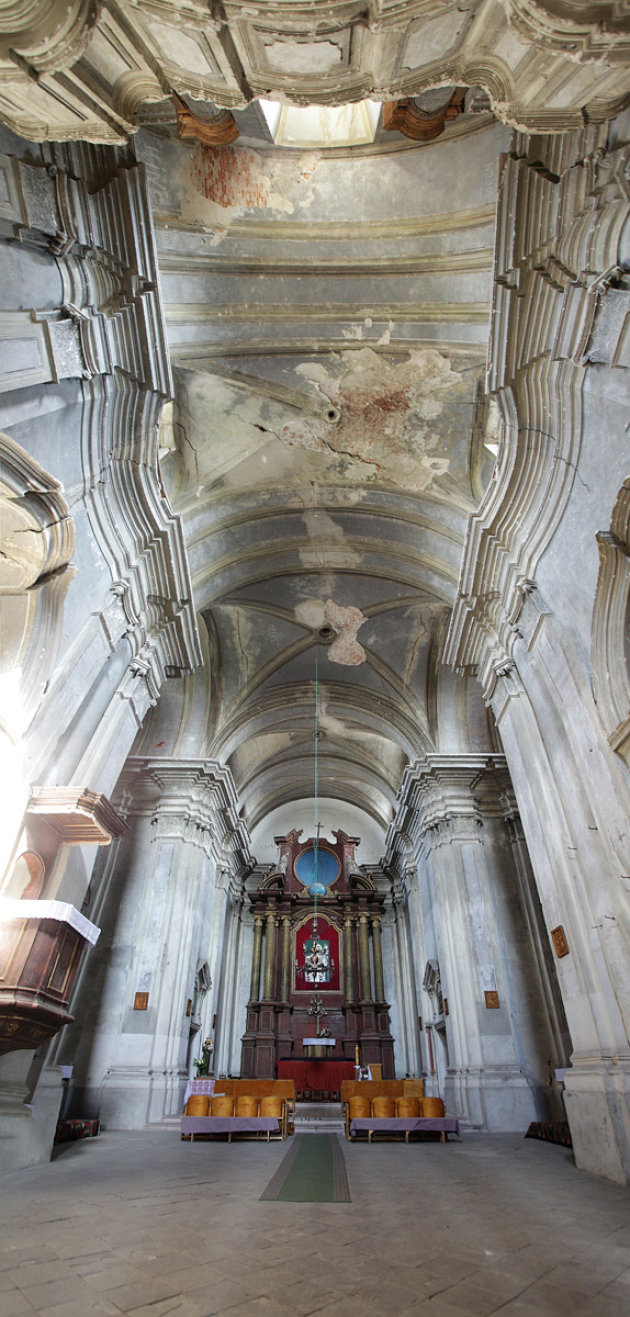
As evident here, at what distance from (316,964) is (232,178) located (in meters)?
19.0

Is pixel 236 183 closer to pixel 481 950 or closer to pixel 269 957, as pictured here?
pixel 481 950

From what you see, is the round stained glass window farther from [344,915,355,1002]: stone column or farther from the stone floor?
the stone floor

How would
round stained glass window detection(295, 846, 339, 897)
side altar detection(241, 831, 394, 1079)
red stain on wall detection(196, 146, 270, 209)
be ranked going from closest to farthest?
red stain on wall detection(196, 146, 270, 209), side altar detection(241, 831, 394, 1079), round stained glass window detection(295, 846, 339, 897)

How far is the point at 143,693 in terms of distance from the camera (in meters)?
8.80

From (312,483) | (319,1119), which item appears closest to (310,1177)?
(319,1119)

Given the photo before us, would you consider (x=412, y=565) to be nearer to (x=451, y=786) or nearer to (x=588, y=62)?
(x=451, y=786)

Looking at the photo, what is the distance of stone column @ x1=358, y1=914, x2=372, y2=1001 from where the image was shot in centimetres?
1794

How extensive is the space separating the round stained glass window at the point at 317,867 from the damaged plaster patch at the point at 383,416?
561 inches

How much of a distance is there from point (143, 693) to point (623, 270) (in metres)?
7.23

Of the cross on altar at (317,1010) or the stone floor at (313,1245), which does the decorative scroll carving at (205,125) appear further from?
the cross on altar at (317,1010)

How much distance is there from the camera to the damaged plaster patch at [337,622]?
1310 cm

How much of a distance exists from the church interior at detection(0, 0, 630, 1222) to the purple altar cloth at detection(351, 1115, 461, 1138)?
414mm

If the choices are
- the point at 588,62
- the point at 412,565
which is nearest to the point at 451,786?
the point at 412,565

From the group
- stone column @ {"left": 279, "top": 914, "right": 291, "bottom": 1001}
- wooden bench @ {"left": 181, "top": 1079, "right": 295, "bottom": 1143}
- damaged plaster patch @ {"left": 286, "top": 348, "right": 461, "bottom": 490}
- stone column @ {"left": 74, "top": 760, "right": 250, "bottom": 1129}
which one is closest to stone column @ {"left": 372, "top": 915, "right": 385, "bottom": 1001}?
stone column @ {"left": 279, "top": 914, "right": 291, "bottom": 1001}
